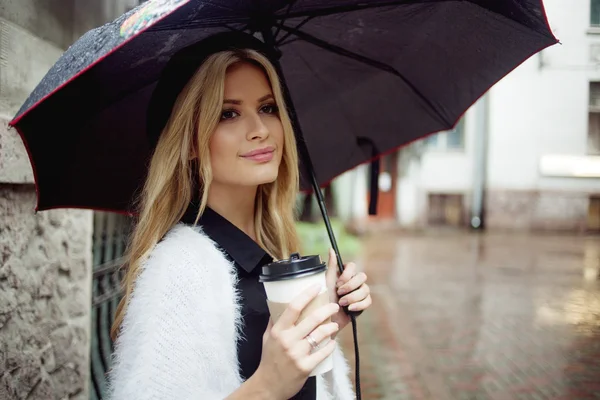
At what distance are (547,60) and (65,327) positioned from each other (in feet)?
25.2

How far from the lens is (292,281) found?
112 centimetres

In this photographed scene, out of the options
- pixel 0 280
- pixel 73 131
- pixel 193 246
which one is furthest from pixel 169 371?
pixel 0 280

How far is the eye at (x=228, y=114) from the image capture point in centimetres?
152

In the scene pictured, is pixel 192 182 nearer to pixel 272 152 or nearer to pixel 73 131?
pixel 272 152

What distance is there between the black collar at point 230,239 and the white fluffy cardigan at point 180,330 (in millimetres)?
71

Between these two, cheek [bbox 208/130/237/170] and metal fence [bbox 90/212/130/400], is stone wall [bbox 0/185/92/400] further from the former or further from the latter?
cheek [bbox 208/130/237/170]

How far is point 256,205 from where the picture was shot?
1.81 meters

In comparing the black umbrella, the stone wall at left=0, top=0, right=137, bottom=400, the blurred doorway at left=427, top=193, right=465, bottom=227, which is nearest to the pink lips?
Answer: the black umbrella

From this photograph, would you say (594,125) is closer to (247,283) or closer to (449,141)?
(247,283)

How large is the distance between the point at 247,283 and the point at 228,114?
506 millimetres

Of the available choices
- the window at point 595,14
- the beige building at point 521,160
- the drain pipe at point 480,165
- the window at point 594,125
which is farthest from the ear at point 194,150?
the drain pipe at point 480,165

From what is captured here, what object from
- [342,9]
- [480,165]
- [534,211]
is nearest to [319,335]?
[342,9]

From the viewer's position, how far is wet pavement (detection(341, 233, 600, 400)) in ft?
13.4

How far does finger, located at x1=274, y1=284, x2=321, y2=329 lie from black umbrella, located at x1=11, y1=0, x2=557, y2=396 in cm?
60
